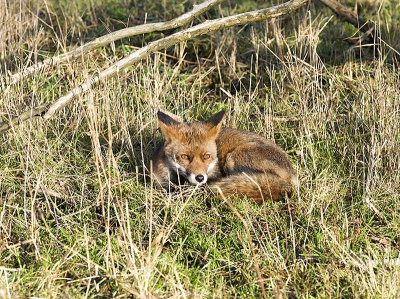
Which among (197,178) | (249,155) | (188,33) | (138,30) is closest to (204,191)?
(197,178)

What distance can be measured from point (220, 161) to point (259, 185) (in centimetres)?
70

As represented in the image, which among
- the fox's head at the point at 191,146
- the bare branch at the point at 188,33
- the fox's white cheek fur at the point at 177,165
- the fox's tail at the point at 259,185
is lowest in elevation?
the fox's tail at the point at 259,185

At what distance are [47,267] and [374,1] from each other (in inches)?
263

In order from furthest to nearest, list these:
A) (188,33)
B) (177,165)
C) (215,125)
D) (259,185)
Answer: (188,33)
(215,125)
(177,165)
(259,185)

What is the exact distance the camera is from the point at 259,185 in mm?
5324

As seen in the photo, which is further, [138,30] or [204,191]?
[138,30]

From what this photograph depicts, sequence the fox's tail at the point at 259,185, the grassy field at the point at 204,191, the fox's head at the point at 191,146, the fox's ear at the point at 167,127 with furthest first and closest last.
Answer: the fox's ear at the point at 167,127 → the fox's head at the point at 191,146 → the fox's tail at the point at 259,185 → the grassy field at the point at 204,191

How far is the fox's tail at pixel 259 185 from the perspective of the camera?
525cm

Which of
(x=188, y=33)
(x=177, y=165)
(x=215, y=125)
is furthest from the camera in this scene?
(x=188, y=33)

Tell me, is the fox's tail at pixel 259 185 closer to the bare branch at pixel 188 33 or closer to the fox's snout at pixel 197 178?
the fox's snout at pixel 197 178

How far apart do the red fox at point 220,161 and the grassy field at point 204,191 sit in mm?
145

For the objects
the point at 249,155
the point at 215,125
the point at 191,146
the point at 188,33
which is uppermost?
the point at 188,33

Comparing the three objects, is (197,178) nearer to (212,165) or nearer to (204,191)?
(204,191)

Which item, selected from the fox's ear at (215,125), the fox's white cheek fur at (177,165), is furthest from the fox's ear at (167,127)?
the fox's ear at (215,125)
